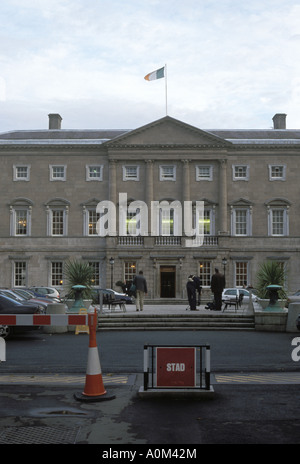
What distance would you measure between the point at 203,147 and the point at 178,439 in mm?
44385

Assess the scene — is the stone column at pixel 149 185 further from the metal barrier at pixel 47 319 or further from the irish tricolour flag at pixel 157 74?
the metal barrier at pixel 47 319

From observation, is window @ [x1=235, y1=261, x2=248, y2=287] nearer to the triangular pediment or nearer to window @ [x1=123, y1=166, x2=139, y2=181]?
the triangular pediment

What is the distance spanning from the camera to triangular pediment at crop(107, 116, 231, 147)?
164 feet

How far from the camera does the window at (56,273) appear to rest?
49594mm

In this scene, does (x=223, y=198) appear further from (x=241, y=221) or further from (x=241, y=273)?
(x=241, y=273)

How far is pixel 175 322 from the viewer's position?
21.9 meters

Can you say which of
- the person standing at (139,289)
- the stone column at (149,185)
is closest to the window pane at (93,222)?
the stone column at (149,185)

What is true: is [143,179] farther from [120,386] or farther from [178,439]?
[178,439]

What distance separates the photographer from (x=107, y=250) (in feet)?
160

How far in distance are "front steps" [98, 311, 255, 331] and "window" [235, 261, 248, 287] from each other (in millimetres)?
27068

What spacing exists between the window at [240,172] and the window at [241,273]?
7.63 metres

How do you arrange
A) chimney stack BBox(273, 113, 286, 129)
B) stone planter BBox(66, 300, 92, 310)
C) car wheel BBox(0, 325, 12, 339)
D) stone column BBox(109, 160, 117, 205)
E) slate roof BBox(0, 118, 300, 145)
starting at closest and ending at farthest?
car wheel BBox(0, 325, 12, 339) < stone planter BBox(66, 300, 92, 310) < stone column BBox(109, 160, 117, 205) < slate roof BBox(0, 118, 300, 145) < chimney stack BBox(273, 113, 286, 129)

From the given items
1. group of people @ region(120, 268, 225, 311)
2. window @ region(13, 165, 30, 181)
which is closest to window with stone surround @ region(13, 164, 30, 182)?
window @ region(13, 165, 30, 181)
